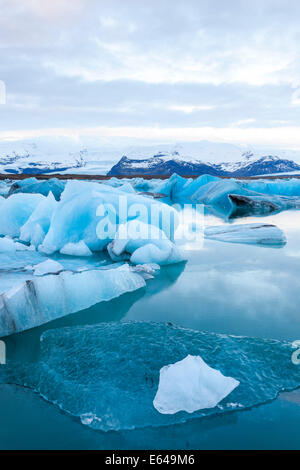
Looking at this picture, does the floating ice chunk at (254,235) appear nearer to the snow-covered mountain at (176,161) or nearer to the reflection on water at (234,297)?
the reflection on water at (234,297)

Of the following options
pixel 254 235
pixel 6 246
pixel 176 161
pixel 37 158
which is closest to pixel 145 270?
pixel 6 246

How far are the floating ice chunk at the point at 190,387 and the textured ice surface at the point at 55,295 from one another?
0.99 m

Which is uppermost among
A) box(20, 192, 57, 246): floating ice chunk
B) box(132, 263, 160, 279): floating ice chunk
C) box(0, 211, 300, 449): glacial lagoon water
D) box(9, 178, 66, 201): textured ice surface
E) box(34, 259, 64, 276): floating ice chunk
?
box(9, 178, 66, 201): textured ice surface

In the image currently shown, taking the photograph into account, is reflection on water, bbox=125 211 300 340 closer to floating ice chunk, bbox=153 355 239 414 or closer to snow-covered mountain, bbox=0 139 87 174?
floating ice chunk, bbox=153 355 239 414

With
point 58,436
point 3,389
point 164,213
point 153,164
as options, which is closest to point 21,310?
point 3,389

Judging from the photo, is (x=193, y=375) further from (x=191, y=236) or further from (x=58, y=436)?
(x=191, y=236)

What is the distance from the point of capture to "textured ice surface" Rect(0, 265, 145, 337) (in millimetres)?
2053

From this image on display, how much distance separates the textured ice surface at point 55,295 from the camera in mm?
2053

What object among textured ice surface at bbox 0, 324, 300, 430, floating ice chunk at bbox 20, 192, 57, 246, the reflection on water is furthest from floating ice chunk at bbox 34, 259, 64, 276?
floating ice chunk at bbox 20, 192, 57, 246

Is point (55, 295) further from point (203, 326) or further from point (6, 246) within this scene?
point (6, 246)

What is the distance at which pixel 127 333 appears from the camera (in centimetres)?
198

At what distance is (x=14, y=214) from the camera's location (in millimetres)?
5688

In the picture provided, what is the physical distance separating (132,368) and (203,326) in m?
0.64

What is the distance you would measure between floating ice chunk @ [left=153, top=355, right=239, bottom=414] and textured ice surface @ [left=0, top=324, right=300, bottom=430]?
3 cm
